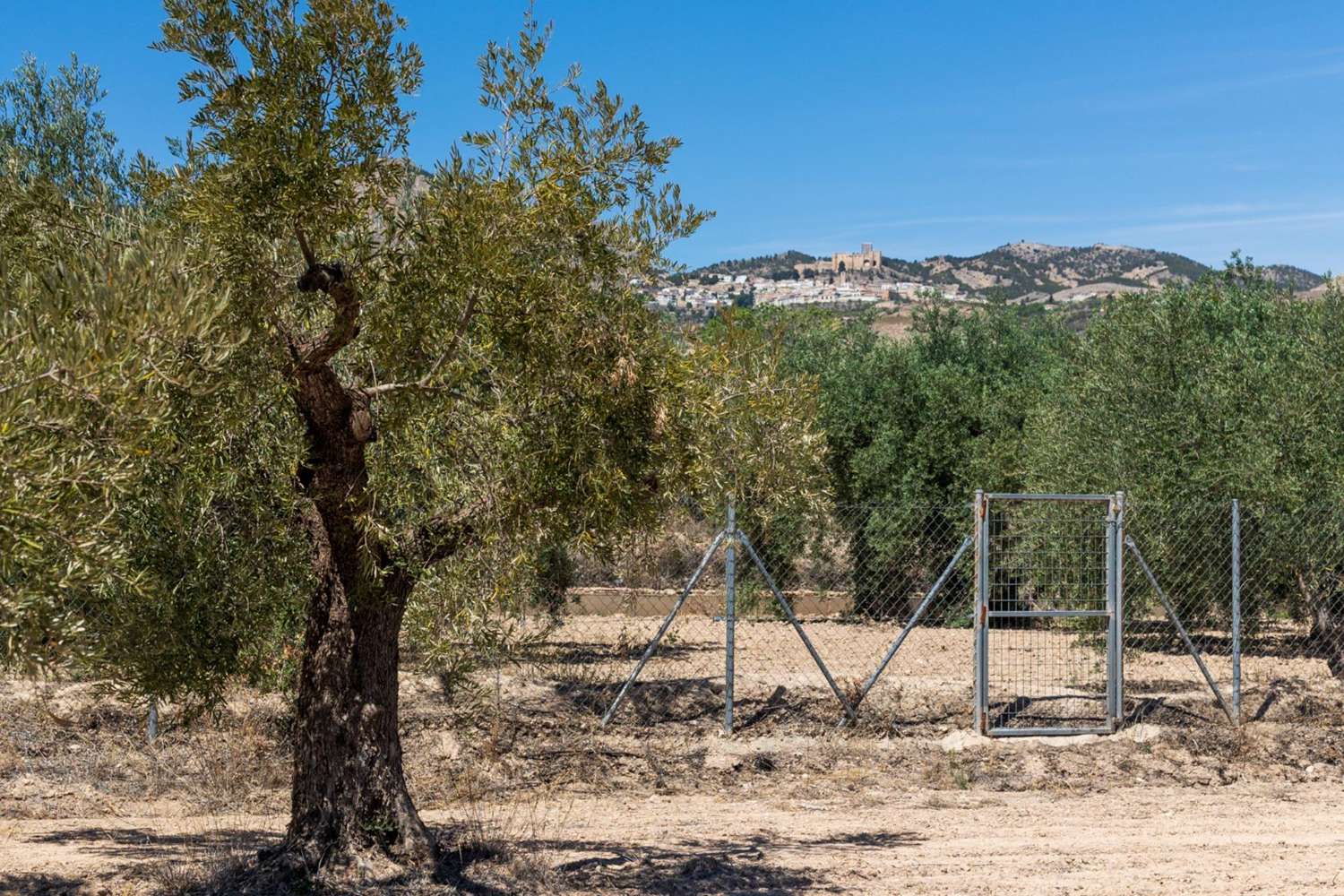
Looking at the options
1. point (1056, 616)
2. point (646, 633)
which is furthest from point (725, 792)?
point (646, 633)

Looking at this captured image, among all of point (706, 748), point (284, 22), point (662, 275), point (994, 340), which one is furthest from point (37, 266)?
point (994, 340)

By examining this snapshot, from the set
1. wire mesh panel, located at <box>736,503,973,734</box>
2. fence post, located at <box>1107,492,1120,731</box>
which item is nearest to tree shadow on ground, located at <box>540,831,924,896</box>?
fence post, located at <box>1107,492,1120,731</box>

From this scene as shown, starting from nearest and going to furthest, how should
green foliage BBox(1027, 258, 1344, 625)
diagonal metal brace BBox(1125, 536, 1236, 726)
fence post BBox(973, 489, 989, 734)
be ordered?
1. fence post BBox(973, 489, 989, 734)
2. diagonal metal brace BBox(1125, 536, 1236, 726)
3. green foliage BBox(1027, 258, 1344, 625)

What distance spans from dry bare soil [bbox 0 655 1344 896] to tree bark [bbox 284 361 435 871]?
0.28 metres

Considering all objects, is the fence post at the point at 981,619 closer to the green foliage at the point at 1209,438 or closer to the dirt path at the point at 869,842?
the dirt path at the point at 869,842

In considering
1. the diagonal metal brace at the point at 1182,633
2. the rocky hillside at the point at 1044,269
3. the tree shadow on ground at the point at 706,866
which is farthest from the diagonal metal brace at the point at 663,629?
the rocky hillside at the point at 1044,269

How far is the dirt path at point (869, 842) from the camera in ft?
25.1

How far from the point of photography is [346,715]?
695cm

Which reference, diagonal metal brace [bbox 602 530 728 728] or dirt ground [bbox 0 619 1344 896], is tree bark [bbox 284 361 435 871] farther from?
diagonal metal brace [bbox 602 530 728 728]

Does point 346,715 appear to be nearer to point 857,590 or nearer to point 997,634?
point 997,634

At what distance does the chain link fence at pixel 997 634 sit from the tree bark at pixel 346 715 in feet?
4.95

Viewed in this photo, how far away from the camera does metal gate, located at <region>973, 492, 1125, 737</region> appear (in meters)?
11.6

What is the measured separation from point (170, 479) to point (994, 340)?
25.1 meters

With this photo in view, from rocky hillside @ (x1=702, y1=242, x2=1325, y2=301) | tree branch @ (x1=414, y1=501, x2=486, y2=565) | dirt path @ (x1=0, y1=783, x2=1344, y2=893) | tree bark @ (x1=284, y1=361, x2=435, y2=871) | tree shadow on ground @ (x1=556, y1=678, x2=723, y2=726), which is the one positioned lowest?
dirt path @ (x1=0, y1=783, x2=1344, y2=893)
